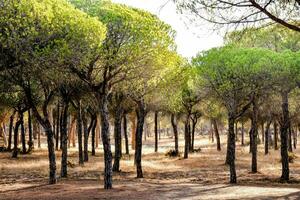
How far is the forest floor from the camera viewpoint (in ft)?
59.5

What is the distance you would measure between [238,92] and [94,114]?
19683 millimetres

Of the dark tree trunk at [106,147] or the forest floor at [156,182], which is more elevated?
the dark tree trunk at [106,147]

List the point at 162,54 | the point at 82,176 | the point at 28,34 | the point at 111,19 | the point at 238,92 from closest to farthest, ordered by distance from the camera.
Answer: the point at 28,34
the point at 111,19
the point at 162,54
the point at 238,92
the point at 82,176

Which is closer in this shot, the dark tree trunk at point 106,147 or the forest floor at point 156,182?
the forest floor at point 156,182

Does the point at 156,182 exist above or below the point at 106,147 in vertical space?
below

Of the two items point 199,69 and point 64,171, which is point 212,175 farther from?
point 64,171

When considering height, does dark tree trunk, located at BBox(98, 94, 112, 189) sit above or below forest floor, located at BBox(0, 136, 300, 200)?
above

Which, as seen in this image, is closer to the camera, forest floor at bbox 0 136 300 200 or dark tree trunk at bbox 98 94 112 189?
forest floor at bbox 0 136 300 200

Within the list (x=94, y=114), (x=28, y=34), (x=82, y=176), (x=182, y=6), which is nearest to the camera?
(x=182, y=6)

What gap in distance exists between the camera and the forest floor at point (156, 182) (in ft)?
59.5

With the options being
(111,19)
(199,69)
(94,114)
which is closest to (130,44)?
(111,19)

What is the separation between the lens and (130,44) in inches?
758

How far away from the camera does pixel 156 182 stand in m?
24.4

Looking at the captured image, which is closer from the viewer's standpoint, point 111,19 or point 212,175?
point 111,19
